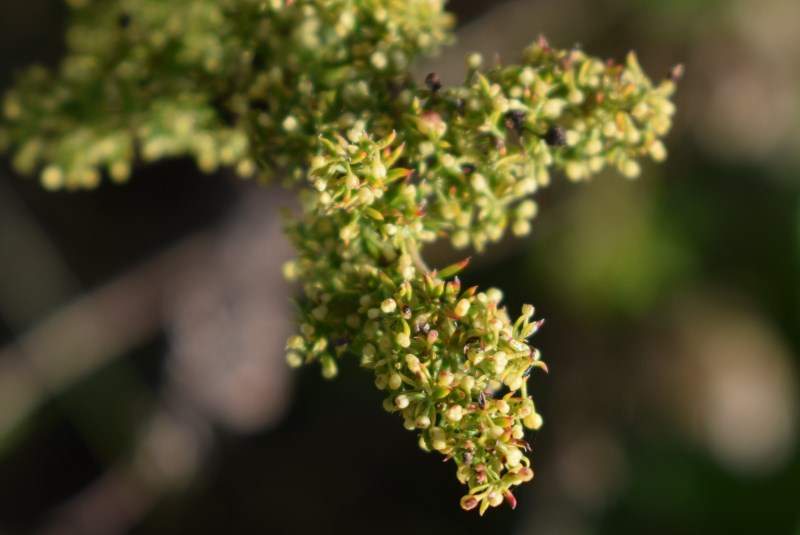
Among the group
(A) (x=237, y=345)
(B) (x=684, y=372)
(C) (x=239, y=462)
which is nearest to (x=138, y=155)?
(A) (x=237, y=345)

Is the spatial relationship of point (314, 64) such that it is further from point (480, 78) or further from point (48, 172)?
point (48, 172)

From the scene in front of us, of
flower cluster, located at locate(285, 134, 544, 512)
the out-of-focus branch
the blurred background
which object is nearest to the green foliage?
flower cluster, located at locate(285, 134, 544, 512)

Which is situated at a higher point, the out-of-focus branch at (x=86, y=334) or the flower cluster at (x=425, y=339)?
the flower cluster at (x=425, y=339)

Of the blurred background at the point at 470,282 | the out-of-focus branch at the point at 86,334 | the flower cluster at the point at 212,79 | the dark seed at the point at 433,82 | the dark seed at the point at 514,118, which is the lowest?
the blurred background at the point at 470,282

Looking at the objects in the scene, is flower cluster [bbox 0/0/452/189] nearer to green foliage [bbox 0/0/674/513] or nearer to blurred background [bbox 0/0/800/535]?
green foliage [bbox 0/0/674/513]

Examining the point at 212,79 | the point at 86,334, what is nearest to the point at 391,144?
the point at 212,79

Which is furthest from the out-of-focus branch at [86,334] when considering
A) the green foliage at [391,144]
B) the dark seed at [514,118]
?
the dark seed at [514,118]

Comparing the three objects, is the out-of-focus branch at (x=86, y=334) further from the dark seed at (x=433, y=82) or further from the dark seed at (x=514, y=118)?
the dark seed at (x=514, y=118)
